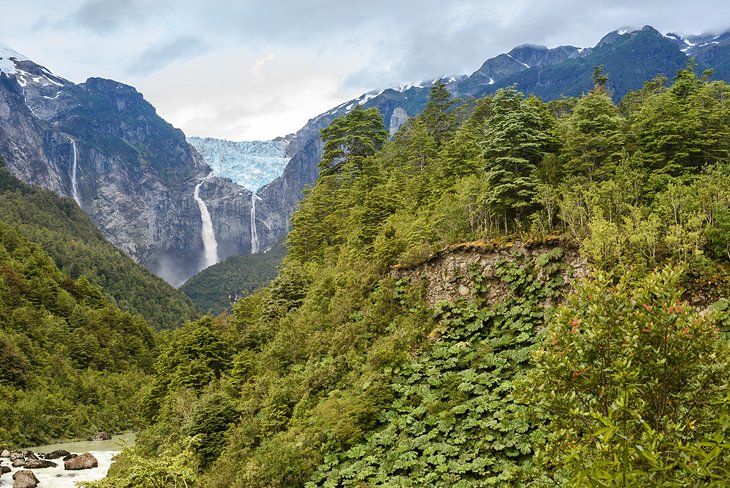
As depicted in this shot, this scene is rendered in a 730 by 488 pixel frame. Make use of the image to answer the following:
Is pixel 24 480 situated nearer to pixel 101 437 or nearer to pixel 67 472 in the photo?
pixel 67 472

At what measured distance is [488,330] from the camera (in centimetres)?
1502

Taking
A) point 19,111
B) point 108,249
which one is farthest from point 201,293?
point 19,111

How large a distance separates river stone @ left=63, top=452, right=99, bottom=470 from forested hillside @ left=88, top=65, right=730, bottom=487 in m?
6.75

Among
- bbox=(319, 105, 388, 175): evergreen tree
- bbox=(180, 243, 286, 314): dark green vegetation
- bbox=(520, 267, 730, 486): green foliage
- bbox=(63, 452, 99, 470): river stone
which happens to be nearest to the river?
bbox=(63, 452, 99, 470): river stone

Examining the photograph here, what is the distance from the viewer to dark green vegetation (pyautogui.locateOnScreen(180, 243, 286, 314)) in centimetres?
15188

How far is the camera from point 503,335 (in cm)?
1421

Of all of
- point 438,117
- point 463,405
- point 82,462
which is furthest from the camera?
point 438,117

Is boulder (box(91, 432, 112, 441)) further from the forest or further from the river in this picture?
the forest

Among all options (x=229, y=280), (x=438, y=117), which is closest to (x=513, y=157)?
(x=438, y=117)

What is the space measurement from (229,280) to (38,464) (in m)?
137

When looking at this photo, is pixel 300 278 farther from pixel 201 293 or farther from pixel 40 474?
pixel 201 293

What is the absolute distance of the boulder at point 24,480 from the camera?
23.1 metres

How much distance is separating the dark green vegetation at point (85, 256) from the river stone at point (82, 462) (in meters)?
71.0

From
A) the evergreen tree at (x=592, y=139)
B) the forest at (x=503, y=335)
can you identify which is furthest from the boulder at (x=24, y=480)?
the evergreen tree at (x=592, y=139)
